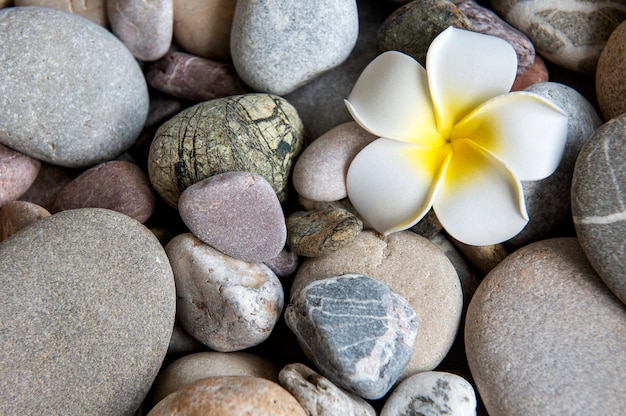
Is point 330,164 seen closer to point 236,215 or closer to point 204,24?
point 236,215

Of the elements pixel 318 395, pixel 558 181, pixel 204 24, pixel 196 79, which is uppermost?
pixel 204 24

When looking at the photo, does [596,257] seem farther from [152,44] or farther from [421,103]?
[152,44]

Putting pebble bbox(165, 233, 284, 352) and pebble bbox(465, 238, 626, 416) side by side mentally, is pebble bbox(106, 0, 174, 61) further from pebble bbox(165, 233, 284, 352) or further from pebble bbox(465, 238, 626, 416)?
pebble bbox(465, 238, 626, 416)

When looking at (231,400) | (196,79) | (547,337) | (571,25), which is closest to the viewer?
(231,400)

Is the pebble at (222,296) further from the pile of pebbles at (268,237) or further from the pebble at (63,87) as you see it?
the pebble at (63,87)

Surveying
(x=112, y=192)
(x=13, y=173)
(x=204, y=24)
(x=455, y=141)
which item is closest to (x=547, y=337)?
(x=455, y=141)

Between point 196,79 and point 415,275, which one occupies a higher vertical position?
point 196,79

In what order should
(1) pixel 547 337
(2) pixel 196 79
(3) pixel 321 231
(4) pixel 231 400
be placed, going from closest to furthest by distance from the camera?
(4) pixel 231 400, (1) pixel 547 337, (3) pixel 321 231, (2) pixel 196 79
